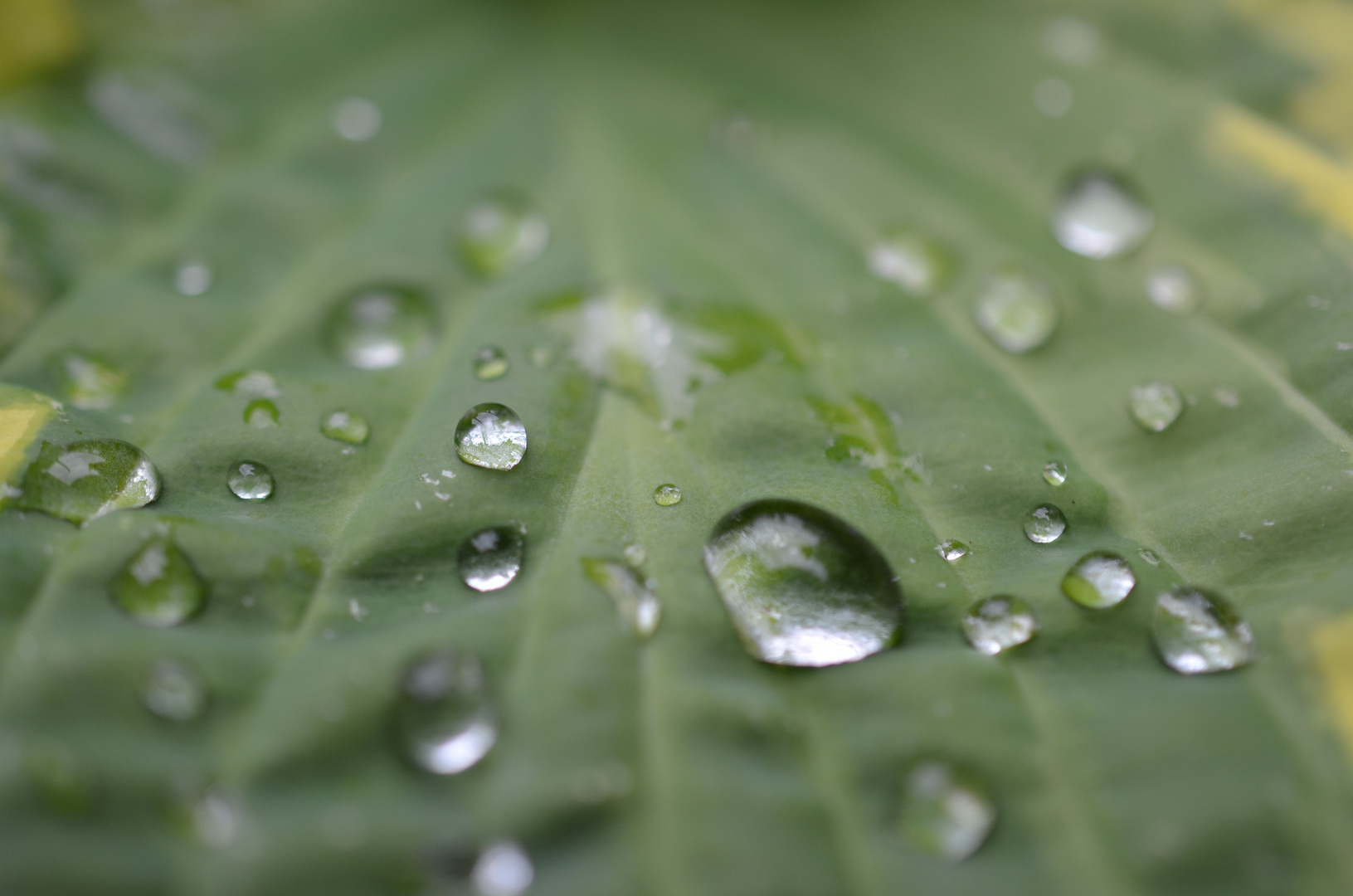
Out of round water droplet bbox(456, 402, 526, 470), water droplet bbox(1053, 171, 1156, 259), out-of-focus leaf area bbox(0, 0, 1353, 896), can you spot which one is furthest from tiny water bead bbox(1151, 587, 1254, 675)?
round water droplet bbox(456, 402, 526, 470)

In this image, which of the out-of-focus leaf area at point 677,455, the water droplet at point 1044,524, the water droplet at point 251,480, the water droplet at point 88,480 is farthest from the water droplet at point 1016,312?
the water droplet at point 88,480

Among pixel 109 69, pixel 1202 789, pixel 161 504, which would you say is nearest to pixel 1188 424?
pixel 1202 789

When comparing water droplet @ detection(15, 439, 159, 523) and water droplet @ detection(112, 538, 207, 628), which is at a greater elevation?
water droplet @ detection(15, 439, 159, 523)

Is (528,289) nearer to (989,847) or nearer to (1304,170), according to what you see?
(989,847)

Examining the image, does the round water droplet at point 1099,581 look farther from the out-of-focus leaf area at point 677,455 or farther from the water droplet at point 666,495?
the water droplet at point 666,495

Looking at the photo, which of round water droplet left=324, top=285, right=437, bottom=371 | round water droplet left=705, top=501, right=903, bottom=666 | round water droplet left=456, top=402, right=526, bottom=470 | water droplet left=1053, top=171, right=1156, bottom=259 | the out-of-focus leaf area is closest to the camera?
the out-of-focus leaf area

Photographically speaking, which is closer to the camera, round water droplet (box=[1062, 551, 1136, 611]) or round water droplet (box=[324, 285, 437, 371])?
round water droplet (box=[1062, 551, 1136, 611])

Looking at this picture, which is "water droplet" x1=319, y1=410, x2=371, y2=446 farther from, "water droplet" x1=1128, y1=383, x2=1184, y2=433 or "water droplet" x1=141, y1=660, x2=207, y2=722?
"water droplet" x1=1128, y1=383, x2=1184, y2=433

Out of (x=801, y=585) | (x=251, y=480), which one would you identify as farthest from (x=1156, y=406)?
(x=251, y=480)
